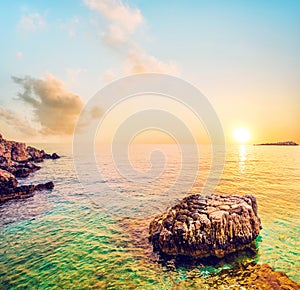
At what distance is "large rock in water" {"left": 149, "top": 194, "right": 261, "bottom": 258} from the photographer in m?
10.5

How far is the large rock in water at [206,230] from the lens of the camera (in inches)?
414

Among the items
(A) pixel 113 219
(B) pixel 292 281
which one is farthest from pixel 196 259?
(A) pixel 113 219

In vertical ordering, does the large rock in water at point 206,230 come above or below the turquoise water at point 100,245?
above

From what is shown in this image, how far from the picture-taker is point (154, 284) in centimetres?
872

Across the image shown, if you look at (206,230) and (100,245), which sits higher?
(206,230)

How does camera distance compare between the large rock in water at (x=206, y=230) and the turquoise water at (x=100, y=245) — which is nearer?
the turquoise water at (x=100, y=245)

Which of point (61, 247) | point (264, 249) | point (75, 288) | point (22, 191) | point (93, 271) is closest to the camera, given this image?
point (75, 288)

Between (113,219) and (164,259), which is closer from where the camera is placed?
(164,259)

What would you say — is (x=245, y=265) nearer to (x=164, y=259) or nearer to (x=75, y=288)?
(x=164, y=259)

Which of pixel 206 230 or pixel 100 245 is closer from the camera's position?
pixel 206 230

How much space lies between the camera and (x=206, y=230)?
1066cm

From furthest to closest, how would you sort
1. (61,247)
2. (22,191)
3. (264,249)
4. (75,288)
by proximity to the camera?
(22,191) < (61,247) < (264,249) < (75,288)

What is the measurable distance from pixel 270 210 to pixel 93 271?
16.2 meters

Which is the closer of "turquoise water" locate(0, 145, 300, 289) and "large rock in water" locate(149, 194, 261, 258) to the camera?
"turquoise water" locate(0, 145, 300, 289)
